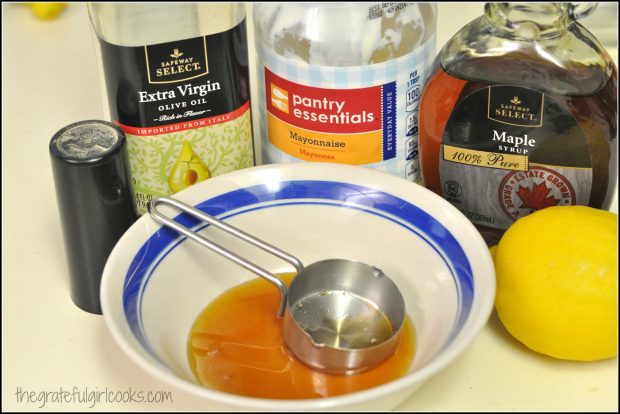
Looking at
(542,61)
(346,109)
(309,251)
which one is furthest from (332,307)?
(542,61)

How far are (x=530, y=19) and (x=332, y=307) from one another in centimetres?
31

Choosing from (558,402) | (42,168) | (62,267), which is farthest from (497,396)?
(42,168)

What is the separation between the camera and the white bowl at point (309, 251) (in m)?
0.81

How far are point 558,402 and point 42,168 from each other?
61 centimetres

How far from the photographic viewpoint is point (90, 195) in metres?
0.87

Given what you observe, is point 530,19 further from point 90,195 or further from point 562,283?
point 90,195

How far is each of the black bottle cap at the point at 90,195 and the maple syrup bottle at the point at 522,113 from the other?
288 millimetres

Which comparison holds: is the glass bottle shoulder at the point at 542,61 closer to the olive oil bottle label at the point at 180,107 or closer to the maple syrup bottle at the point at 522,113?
the maple syrup bottle at the point at 522,113

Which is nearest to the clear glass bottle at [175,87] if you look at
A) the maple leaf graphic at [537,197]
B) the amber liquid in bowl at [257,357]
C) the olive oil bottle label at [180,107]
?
the olive oil bottle label at [180,107]

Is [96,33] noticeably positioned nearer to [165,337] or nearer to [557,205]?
[165,337]

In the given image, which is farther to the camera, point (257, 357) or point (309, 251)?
point (309, 251)

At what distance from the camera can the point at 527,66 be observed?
90 cm

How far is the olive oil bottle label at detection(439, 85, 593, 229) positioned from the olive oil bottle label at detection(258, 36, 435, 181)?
0.15 feet

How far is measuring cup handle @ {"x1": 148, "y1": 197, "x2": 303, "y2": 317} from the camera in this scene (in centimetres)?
86
